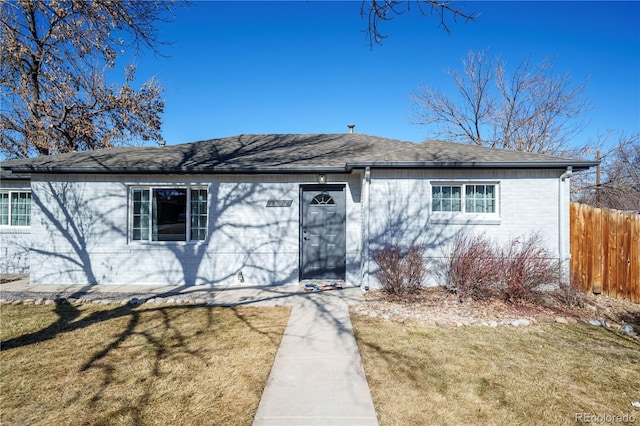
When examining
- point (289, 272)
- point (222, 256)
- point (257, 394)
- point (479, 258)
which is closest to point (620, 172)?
point (479, 258)

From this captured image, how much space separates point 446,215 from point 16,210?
12386mm

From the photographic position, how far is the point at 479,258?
6293mm

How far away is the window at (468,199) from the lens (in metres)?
7.51

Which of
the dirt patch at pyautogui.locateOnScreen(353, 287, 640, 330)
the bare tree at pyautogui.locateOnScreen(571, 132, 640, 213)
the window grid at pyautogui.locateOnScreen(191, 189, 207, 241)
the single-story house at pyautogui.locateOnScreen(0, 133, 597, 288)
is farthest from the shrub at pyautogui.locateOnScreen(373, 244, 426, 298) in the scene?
the bare tree at pyautogui.locateOnScreen(571, 132, 640, 213)

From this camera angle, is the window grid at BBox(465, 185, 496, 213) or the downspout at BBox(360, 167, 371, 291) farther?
the window grid at BBox(465, 185, 496, 213)

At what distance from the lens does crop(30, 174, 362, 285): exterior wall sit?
7879mm

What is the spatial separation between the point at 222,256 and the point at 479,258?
600 centimetres

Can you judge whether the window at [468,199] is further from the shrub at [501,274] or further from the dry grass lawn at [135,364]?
the dry grass lawn at [135,364]

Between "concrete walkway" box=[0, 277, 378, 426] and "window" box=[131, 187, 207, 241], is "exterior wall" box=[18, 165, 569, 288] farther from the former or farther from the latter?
"concrete walkway" box=[0, 277, 378, 426]

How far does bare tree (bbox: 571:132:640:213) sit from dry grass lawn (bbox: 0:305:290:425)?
20.7m

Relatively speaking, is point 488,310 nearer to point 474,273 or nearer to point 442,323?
point 474,273

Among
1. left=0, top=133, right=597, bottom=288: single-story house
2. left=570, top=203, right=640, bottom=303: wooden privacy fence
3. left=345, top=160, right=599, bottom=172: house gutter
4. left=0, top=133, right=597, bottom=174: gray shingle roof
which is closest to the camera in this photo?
left=570, top=203, right=640, bottom=303: wooden privacy fence

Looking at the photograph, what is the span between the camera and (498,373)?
361cm

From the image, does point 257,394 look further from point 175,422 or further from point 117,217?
point 117,217
